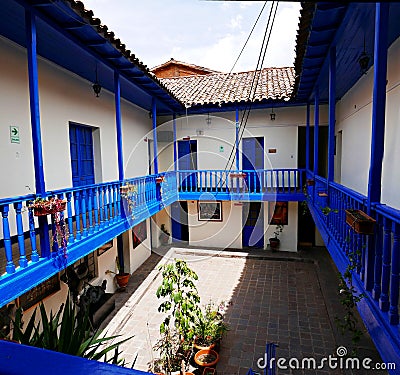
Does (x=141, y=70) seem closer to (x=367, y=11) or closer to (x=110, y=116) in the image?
(x=110, y=116)

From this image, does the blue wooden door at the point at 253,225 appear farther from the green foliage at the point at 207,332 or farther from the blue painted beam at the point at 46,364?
the blue painted beam at the point at 46,364

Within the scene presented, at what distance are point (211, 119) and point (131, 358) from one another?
28.9 feet

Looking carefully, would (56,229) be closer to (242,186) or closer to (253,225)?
(242,186)

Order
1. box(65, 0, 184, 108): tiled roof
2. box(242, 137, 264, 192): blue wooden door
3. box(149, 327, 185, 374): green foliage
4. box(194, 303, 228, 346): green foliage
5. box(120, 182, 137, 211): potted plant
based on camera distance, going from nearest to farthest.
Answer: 1. box(65, 0, 184, 108): tiled roof
2. box(149, 327, 185, 374): green foliage
3. box(194, 303, 228, 346): green foliage
4. box(120, 182, 137, 211): potted plant
5. box(242, 137, 264, 192): blue wooden door

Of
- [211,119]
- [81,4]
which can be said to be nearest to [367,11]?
[81,4]

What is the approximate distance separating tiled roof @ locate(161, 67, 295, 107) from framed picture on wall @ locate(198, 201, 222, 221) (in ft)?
13.1

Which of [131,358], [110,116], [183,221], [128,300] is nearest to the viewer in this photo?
[131,358]

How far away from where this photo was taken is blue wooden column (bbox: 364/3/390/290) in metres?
2.76

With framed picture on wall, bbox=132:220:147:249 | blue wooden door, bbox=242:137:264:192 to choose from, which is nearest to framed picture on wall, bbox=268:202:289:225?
blue wooden door, bbox=242:137:264:192

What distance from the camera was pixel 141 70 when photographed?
661 centimetres

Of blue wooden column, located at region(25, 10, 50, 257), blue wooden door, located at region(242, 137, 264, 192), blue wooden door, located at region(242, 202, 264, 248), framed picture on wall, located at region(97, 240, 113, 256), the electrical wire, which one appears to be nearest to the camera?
blue wooden column, located at region(25, 10, 50, 257)

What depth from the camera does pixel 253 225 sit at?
11.7 meters

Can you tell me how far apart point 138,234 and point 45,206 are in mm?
7024

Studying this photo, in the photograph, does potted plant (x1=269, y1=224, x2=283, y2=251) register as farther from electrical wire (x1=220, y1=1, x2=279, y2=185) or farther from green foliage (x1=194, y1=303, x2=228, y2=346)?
green foliage (x1=194, y1=303, x2=228, y2=346)
